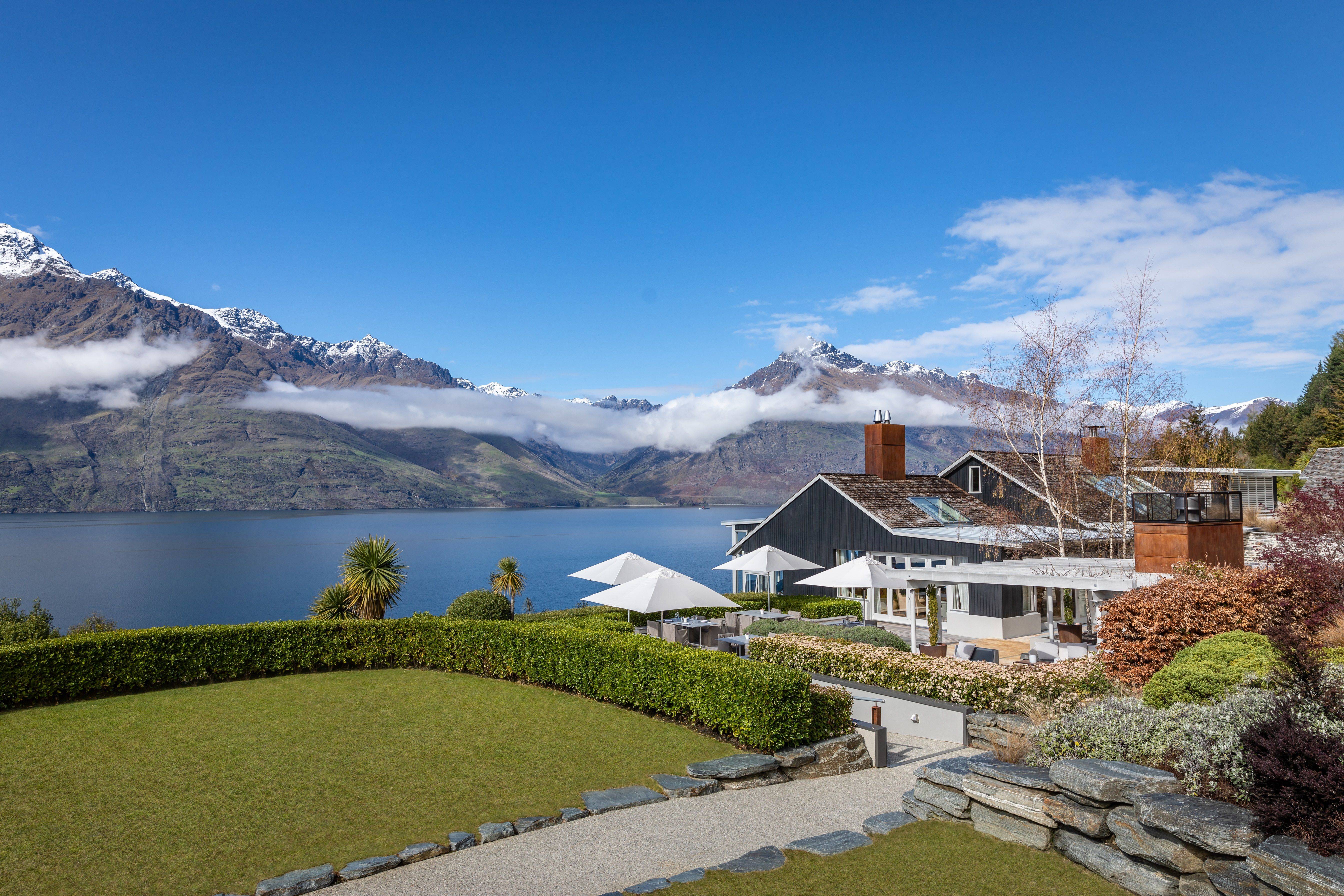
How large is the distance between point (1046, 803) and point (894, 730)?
547cm

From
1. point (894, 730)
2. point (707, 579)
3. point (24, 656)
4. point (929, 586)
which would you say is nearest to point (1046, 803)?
point (894, 730)

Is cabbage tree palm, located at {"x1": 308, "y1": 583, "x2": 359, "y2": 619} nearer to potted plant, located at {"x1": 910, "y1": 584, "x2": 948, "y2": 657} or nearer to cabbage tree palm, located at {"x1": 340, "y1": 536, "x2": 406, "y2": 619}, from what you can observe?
cabbage tree palm, located at {"x1": 340, "y1": 536, "x2": 406, "y2": 619}

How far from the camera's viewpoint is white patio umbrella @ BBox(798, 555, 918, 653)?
18875mm

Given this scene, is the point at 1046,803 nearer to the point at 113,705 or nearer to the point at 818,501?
the point at 113,705

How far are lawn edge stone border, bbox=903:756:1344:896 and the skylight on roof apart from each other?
69.5 ft

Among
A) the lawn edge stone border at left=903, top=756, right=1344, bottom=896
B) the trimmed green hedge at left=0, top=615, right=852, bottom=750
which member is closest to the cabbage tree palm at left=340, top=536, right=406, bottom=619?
the trimmed green hedge at left=0, top=615, right=852, bottom=750

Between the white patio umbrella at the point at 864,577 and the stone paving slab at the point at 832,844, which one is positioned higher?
the white patio umbrella at the point at 864,577

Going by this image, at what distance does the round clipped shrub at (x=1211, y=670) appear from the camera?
26.1 feet

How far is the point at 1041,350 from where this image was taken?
2273 centimetres

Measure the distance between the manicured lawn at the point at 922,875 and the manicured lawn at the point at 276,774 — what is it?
2.86 m

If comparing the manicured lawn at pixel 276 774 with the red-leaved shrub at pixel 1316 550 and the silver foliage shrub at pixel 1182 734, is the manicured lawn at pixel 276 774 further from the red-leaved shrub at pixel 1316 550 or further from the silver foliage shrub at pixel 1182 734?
the red-leaved shrub at pixel 1316 550

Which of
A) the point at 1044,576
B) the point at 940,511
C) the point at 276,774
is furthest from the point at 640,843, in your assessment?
the point at 940,511

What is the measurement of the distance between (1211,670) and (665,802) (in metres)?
6.43

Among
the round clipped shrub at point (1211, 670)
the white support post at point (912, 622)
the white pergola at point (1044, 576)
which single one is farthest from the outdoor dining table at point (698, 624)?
the round clipped shrub at point (1211, 670)
